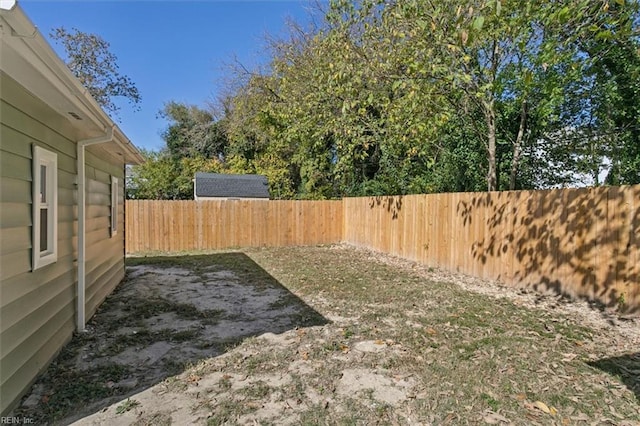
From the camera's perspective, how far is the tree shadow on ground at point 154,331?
104 inches

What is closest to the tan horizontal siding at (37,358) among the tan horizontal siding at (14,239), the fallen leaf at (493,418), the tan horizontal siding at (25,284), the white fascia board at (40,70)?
the tan horizontal siding at (25,284)

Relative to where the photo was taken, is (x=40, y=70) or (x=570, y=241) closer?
(x=40, y=70)

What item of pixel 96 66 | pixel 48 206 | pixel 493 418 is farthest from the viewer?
pixel 96 66

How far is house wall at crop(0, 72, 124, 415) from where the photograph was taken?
2.35 meters

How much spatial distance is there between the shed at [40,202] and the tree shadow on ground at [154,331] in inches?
7.6

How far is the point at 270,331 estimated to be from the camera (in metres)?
3.99

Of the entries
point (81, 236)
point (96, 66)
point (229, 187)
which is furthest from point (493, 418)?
point (96, 66)

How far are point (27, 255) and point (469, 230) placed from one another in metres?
6.48

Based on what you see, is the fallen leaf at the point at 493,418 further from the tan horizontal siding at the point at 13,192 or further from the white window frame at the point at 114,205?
the white window frame at the point at 114,205

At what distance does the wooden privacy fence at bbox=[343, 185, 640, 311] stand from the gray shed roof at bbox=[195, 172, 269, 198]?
9.99 metres

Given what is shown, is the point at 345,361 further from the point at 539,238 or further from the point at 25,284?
the point at 539,238

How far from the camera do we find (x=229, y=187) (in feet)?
56.5

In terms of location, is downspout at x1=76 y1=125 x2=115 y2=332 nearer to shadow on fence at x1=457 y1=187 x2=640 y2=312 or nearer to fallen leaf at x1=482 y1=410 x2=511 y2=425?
fallen leaf at x1=482 y1=410 x2=511 y2=425

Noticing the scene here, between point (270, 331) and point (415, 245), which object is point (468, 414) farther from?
point (415, 245)
